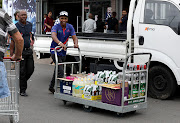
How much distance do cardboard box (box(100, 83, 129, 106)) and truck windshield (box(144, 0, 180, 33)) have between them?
225 centimetres

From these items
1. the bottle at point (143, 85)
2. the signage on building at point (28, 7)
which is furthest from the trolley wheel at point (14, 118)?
the signage on building at point (28, 7)

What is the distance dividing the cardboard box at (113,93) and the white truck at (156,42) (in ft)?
6.29

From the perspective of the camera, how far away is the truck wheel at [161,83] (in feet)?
26.5

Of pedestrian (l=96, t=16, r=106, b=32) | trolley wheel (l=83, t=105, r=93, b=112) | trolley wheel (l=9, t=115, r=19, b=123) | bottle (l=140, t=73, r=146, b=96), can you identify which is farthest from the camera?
pedestrian (l=96, t=16, r=106, b=32)

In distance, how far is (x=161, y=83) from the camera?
827cm

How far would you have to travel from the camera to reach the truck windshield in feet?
26.3

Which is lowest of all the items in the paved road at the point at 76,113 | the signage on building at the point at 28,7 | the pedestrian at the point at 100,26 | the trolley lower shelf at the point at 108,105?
the paved road at the point at 76,113

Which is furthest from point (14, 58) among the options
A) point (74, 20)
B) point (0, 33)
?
point (74, 20)

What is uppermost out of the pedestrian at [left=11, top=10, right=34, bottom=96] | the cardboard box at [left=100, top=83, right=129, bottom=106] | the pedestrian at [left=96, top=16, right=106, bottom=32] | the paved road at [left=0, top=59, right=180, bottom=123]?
the pedestrian at [left=96, top=16, right=106, bottom=32]

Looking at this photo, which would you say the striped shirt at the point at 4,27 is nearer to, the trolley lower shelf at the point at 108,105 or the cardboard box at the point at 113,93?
the cardboard box at the point at 113,93

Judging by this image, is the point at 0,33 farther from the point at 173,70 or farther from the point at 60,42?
the point at 173,70

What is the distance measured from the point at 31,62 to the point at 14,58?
12.3 ft

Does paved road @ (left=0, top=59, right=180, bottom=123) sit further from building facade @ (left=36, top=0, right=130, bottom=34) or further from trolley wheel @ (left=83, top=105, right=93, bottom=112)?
building facade @ (left=36, top=0, right=130, bottom=34)

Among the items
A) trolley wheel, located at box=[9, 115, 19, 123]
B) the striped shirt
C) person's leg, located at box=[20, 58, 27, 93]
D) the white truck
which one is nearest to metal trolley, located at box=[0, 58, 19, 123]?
trolley wheel, located at box=[9, 115, 19, 123]
